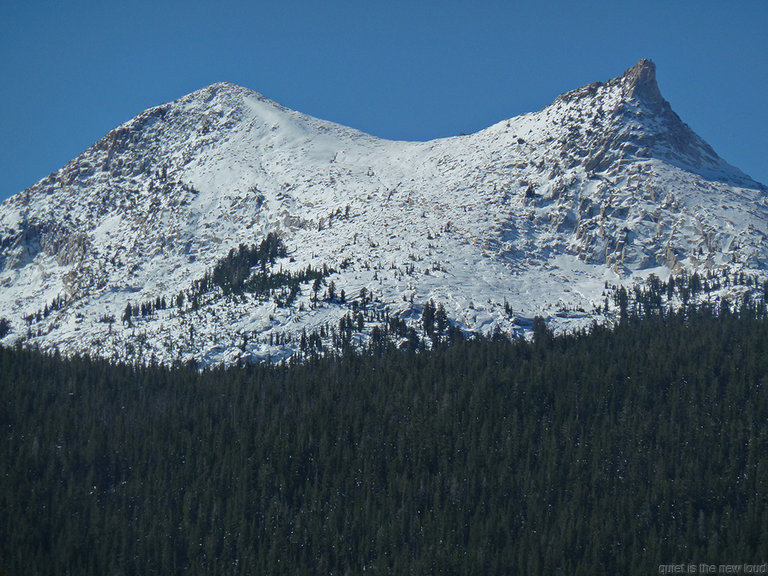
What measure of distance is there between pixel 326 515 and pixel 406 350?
4736 centimetres

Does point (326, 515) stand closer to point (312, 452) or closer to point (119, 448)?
point (312, 452)

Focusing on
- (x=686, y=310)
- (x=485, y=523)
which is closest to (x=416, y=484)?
(x=485, y=523)

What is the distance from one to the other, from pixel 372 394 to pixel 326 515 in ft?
88.6

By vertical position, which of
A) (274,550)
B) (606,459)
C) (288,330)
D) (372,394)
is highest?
(288,330)

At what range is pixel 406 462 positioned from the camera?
13525cm

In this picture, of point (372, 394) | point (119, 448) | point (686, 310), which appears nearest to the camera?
point (119, 448)

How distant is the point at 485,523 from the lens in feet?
398

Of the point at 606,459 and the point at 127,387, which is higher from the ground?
the point at 127,387

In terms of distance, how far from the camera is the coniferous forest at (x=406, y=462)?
4631 inches

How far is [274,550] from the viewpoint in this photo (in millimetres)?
118500

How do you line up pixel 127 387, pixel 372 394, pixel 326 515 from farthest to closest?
pixel 127 387 → pixel 372 394 → pixel 326 515

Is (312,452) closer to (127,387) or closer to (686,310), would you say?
(127,387)

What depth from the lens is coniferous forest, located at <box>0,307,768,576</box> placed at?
117625 mm

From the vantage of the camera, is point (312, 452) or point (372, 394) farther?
point (372, 394)
